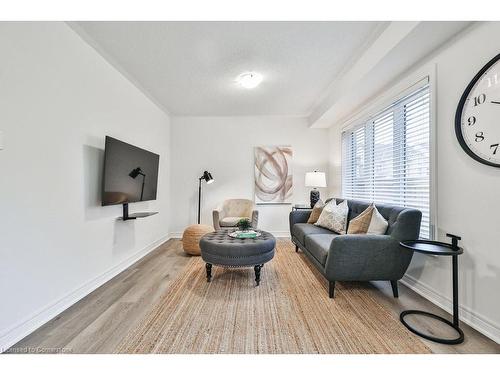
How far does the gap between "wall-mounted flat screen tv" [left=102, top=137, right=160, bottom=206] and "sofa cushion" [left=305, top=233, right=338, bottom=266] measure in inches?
91.8

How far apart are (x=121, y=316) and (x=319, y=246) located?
1.94m

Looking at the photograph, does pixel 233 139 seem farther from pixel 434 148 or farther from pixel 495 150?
pixel 495 150

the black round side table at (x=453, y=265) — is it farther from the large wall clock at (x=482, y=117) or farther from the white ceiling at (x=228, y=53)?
the white ceiling at (x=228, y=53)

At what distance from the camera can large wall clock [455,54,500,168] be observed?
154 centimetres

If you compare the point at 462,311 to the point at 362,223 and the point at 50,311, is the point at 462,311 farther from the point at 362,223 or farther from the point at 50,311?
the point at 50,311

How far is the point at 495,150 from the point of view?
5.04 feet

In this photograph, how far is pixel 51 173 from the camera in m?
1.78

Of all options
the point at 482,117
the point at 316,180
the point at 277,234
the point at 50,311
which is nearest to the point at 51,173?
the point at 50,311

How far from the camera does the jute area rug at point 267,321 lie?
1.46 m

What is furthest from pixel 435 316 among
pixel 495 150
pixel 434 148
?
pixel 434 148

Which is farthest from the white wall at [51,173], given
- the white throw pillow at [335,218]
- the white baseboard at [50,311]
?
the white throw pillow at [335,218]

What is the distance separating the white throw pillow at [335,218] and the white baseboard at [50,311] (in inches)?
110

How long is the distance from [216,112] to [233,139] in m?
0.64

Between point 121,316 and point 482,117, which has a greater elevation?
point 482,117
